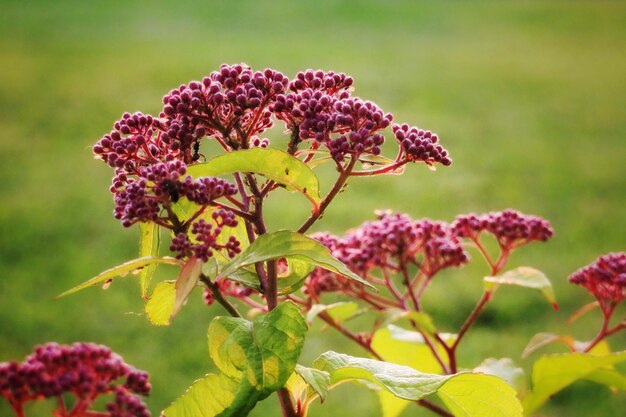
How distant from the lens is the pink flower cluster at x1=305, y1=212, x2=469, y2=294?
49.3 inches

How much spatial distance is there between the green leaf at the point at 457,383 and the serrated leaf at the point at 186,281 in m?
0.21

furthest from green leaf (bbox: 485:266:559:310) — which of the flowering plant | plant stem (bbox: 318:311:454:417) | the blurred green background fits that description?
the blurred green background

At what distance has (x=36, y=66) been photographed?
6.39 meters

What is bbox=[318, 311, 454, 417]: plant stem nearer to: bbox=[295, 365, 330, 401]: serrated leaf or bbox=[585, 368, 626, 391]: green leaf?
bbox=[585, 368, 626, 391]: green leaf

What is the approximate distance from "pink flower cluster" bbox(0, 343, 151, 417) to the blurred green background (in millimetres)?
577

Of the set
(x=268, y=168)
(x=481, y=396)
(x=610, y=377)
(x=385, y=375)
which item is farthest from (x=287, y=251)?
(x=610, y=377)

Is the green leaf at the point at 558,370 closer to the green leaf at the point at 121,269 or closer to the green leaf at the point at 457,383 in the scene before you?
the green leaf at the point at 457,383

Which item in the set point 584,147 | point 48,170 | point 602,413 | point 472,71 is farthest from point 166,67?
point 602,413

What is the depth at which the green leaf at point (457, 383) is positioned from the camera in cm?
82

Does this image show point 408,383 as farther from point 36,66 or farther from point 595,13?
point 595,13

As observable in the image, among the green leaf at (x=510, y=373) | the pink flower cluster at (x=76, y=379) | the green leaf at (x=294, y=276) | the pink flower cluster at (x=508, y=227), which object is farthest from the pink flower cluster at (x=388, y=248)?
the pink flower cluster at (x=76, y=379)

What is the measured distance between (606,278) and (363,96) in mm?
4327

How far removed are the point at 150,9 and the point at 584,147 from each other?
5.89m

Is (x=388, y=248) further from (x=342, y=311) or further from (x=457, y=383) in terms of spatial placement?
(x=457, y=383)
